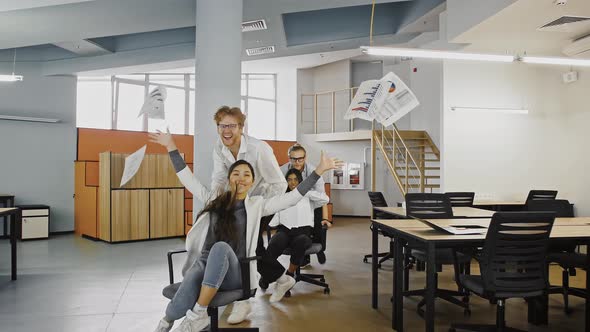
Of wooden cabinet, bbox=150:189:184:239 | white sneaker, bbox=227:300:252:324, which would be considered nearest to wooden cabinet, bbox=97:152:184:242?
wooden cabinet, bbox=150:189:184:239

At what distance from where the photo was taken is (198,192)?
333 cm

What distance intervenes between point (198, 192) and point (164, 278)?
2.18 m

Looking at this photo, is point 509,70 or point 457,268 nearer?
point 457,268

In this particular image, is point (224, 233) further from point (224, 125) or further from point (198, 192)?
point (224, 125)

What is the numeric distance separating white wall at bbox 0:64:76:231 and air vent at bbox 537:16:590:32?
8.66 meters

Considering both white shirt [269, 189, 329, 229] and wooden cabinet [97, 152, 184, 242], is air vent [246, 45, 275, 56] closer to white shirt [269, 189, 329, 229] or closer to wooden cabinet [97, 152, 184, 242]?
wooden cabinet [97, 152, 184, 242]

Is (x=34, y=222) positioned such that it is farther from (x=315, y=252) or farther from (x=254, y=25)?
(x=315, y=252)

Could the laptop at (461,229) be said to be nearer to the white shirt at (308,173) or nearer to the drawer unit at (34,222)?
the white shirt at (308,173)

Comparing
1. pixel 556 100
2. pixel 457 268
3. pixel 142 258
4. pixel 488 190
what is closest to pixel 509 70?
pixel 556 100

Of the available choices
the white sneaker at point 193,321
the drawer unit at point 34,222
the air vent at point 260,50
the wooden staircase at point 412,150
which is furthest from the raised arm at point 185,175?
the wooden staircase at point 412,150

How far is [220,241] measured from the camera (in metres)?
2.85

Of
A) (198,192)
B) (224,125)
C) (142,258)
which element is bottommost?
(142,258)

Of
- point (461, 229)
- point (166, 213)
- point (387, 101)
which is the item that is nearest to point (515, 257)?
point (461, 229)

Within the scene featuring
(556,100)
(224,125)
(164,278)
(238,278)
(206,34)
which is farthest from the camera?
(556,100)
